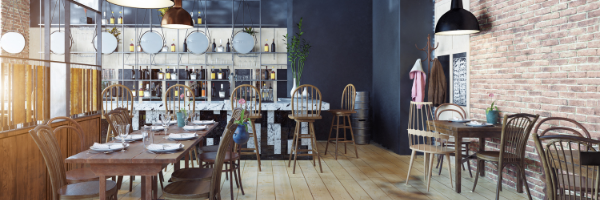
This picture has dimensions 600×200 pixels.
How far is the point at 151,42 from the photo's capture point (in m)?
7.26

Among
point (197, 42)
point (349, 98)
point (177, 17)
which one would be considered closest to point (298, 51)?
point (349, 98)

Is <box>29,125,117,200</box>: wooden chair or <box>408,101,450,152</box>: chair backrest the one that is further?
<box>408,101,450,152</box>: chair backrest

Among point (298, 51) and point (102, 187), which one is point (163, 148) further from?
point (298, 51)

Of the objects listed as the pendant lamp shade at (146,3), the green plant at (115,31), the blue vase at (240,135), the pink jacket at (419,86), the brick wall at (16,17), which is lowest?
the blue vase at (240,135)

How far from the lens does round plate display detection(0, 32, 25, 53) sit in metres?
6.49

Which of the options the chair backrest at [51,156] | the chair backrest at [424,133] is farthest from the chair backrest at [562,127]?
the chair backrest at [51,156]

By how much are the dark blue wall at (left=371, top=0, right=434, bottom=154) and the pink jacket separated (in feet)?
0.95

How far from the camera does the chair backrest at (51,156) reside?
8.42 feet

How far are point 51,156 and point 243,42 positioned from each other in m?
5.03

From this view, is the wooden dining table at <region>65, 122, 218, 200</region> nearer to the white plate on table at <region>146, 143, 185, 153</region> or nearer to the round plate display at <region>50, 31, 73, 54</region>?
the white plate on table at <region>146, 143, 185, 153</region>

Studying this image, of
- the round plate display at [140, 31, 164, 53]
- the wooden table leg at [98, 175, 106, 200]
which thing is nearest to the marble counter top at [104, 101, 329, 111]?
the round plate display at [140, 31, 164, 53]

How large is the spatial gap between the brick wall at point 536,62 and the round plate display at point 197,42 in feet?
15.6

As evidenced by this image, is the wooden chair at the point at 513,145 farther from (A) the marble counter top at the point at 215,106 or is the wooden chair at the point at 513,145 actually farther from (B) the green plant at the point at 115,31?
(B) the green plant at the point at 115,31

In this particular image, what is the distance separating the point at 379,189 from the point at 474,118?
5.96 ft
